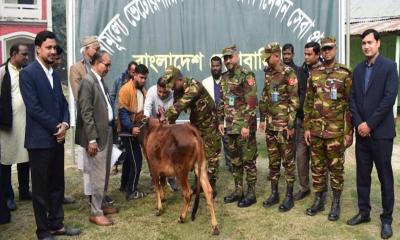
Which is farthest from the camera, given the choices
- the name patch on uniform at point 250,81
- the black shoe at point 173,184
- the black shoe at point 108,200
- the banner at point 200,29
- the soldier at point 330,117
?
the banner at point 200,29

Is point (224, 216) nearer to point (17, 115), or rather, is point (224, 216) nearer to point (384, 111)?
point (384, 111)

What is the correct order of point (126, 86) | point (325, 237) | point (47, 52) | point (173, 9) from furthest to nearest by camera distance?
1. point (173, 9)
2. point (126, 86)
3. point (325, 237)
4. point (47, 52)

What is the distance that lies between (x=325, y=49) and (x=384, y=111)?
2.95 feet

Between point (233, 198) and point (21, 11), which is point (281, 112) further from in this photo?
point (21, 11)

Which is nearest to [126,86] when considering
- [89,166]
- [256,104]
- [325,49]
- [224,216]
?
[89,166]

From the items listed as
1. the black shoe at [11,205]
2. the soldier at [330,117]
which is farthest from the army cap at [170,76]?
the black shoe at [11,205]

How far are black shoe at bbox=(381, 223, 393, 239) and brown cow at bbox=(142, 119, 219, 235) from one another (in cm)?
165

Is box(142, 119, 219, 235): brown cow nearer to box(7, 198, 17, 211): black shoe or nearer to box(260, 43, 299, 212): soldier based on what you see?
box(260, 43, 299, 212): soldier

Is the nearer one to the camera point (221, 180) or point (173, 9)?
point (221, 180)

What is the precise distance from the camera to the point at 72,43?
7.24 m

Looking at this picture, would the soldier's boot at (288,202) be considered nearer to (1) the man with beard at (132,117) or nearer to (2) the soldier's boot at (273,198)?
(2) the soldier's boot at (273,198)

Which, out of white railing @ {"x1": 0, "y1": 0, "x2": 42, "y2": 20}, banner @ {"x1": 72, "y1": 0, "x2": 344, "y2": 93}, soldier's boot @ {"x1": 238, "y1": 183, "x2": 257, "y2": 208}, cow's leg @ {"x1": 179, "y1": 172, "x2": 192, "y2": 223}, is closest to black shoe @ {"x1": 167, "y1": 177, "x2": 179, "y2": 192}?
soldier's boot @ {"x1": 238, "y1": 183, "x2": 257, "y2": 208}

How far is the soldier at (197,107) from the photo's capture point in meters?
5.00

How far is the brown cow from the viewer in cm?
460
